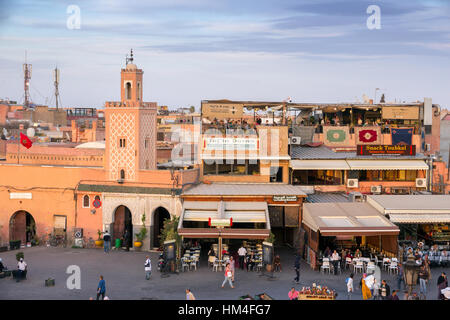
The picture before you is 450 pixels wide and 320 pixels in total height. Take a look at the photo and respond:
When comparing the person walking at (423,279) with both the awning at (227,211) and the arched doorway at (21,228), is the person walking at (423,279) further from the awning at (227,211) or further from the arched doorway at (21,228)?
the arched doorway at (21,228)

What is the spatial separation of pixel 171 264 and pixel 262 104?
14.8 meters

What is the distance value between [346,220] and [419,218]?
3772mm

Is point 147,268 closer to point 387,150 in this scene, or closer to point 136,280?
point 136,280

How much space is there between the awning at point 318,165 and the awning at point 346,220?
12.0 ft

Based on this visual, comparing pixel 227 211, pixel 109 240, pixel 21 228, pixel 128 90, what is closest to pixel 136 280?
pixel 227 211

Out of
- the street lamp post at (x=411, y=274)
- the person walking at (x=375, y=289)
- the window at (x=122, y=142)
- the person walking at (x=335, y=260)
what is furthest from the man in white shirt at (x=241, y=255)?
the window at (x=122, y=142)

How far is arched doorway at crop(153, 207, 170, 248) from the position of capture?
32.9 metres

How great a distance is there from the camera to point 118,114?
33.2 m

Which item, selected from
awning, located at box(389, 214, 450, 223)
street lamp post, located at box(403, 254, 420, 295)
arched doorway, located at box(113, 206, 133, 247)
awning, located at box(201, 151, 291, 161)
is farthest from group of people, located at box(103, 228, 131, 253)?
street lamp post, located at box(403, 254, 420, 295)

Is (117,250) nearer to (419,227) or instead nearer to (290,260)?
(290,260)

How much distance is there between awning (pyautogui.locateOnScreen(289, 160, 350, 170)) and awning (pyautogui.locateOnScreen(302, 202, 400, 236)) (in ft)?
12.0

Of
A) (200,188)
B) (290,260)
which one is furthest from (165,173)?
(290,260)

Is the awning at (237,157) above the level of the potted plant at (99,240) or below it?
above

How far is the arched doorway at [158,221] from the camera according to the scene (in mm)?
32906
